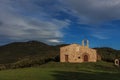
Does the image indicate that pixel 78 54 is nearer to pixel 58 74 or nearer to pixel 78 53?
pixel 78 53

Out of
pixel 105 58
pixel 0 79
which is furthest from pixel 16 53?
pixel 0 79

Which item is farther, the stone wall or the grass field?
the stone wall

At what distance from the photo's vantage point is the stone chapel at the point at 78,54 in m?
83.3

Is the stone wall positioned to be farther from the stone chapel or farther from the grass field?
the grass field

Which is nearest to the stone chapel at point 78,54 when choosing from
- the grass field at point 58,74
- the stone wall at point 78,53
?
the stone wall at point 78,53

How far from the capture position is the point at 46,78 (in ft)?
128

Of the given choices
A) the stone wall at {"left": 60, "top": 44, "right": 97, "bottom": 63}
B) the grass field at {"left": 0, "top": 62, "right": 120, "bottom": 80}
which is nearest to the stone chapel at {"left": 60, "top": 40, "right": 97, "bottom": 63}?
the stone wall at {"left": 60, "top": 44, "right": 97, "bottom": 63}

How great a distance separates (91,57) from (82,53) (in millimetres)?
2790

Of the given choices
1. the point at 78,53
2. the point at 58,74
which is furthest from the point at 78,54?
the point at 58,74

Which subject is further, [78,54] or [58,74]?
[78,54]

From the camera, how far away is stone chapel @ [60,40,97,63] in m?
83.3

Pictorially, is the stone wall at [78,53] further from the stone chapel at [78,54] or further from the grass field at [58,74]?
the grass field at [58,74]

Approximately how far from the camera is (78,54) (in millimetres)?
83438

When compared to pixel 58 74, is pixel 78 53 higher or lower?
higher
